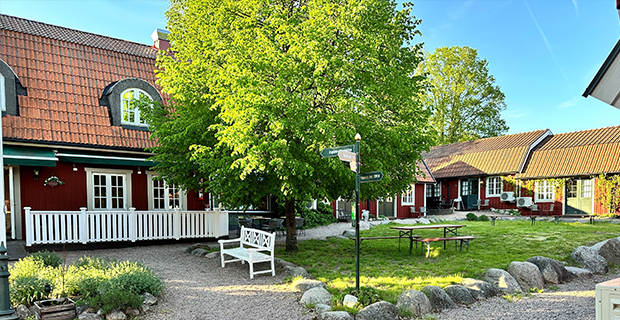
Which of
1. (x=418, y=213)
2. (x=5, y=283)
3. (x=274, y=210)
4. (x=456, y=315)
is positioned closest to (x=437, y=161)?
(x=418, y=213)

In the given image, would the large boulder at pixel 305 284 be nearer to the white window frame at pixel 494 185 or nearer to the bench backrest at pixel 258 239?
the bench backrest at pixel 258 239

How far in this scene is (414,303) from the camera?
21.6 ft

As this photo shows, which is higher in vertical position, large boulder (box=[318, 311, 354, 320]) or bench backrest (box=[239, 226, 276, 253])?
bench backrest (box=[239, 226, 276, 253])

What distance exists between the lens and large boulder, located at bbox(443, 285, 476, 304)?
713cm

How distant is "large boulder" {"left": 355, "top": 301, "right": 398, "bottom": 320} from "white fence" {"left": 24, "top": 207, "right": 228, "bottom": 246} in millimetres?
7661

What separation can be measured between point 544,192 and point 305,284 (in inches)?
815

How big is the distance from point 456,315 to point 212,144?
657 centimetres

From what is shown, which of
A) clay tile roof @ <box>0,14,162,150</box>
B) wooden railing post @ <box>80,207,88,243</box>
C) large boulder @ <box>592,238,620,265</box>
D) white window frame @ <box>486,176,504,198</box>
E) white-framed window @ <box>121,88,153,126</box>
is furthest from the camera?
white window frame @ <box>486,176,504,198</box>

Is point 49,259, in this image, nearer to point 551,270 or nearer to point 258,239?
point 258,239

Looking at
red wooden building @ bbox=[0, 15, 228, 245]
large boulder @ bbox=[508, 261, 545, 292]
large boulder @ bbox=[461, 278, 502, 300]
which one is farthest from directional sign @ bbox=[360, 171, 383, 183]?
red wooden building @ bbox=[0, 15, 228, 245]

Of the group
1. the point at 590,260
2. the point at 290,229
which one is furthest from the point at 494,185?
the point at 290,229

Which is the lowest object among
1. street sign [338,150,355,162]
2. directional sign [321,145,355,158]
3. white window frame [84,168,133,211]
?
white window frame [84,168,133,211]

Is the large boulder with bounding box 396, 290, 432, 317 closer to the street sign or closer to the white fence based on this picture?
the street sign

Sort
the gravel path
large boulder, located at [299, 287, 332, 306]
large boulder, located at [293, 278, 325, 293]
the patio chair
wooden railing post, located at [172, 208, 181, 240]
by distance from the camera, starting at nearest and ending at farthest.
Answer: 1. the gravel path
2. large boulder, located at [299, 287, 332, 306]
3. large boulder, located at [293, 278, 325, 293]
4. wooden railing post, located at [172, 208, 181, 240]
5. the patio chair
